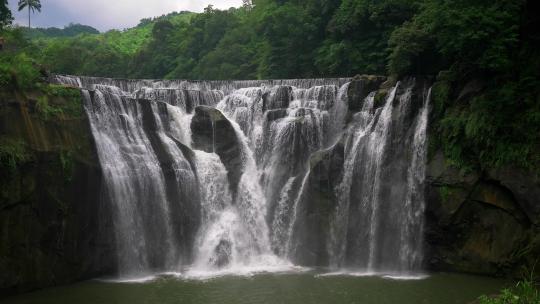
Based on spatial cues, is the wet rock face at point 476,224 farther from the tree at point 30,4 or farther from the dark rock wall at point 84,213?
the tree at point 30,4

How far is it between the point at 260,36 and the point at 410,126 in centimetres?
3107

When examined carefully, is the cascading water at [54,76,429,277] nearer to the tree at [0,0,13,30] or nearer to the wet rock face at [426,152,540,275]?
the wet rock face at [426,152,540,275]

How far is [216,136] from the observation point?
90.5 ft

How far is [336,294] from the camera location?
18.0 metres

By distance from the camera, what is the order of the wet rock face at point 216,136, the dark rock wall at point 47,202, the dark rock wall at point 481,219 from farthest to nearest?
the wet rock face at point 216,136 → the dark rock wall at point 481,219 → the dark rock wall at point 47,202

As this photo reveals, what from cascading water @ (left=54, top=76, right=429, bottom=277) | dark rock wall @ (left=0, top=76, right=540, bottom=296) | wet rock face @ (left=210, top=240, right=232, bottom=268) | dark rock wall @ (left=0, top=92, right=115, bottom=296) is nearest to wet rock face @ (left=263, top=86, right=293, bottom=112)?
cascading water @ (left=54, top=76, right=429, bottom=277)

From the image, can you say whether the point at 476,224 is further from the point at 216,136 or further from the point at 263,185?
the point at 216,136

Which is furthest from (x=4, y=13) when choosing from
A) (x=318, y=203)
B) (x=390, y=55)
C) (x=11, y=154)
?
(x=390, y=55)

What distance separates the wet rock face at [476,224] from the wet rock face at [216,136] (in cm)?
976

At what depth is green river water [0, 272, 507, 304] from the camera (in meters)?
17.5

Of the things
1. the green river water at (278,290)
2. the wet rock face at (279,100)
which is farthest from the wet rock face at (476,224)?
the wet rock face at (279,100)

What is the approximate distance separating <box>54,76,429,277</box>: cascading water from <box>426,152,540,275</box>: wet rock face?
777 millimetres

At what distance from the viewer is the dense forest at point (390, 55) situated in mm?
20531

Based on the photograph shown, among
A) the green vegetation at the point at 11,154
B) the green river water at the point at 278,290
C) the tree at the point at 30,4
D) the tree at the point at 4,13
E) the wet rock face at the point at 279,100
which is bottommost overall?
the green river water at the point at 278,290
